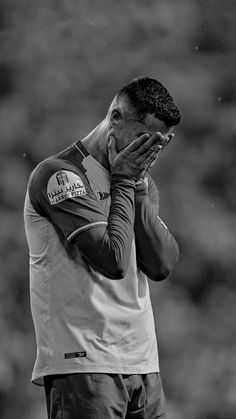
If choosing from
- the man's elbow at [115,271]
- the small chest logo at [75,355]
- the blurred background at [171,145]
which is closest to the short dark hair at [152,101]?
the man's elbow at [115,271]

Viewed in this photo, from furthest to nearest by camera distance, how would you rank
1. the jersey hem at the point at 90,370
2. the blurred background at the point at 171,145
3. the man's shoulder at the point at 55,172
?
1. the blurred background at the point at 171,145
2. the man's shoulder at the point at 55,172
3. the jersey hem at the point at 90,370

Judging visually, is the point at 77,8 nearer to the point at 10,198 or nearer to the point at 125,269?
the point at 10,198

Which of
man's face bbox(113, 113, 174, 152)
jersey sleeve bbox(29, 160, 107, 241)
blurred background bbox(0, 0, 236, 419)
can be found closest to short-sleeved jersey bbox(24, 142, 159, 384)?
jersey sleeve bbox(29, 160, 107, 241)

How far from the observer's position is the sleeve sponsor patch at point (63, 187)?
196cm

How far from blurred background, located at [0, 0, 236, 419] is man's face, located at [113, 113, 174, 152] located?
164 centimetres

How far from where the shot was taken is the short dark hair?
2.04 metres

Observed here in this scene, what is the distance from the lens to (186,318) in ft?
12.1

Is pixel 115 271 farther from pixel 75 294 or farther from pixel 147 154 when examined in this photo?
pixel 147 154

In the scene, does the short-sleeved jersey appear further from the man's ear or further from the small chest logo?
the man's ear

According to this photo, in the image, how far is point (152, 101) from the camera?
2053mm

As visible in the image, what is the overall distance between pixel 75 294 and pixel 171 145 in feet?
6.28

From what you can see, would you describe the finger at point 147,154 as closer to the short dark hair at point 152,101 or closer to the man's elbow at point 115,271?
the short dark hair at point 152,101

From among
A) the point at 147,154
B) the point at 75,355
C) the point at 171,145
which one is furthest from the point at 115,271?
the point at 171,145

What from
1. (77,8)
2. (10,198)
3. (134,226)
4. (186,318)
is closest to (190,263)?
(186,318)
